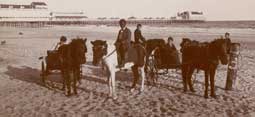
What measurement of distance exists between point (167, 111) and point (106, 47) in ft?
8.78

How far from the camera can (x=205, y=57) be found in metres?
11.7

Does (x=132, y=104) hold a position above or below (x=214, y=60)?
below

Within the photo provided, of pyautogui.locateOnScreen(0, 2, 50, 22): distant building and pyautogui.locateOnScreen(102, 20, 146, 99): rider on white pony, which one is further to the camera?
pyautogui.locateOnScreen(0, 2, 50, 22): distant building

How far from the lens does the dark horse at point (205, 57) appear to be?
11359 mm

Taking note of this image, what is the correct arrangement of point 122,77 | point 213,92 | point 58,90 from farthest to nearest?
point 122,77 → point 58,90 → point 213,92

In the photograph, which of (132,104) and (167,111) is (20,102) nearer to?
(132,104)

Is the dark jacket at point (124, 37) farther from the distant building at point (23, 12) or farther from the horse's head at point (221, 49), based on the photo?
the distant building at point (23, 12)

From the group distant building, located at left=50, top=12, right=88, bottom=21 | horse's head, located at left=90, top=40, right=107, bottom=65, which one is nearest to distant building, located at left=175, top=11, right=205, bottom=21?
distant building, located at left=50, top=12, right=88, bottom=21

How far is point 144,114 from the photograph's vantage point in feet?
32.5

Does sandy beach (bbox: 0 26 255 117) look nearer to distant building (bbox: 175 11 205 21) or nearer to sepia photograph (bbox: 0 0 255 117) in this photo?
sepia photograph (bbox: 0 0 255 117)

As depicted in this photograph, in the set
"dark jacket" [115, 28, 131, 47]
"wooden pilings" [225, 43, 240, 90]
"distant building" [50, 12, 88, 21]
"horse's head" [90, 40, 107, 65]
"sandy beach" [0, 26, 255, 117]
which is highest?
"distant building" [50, 12, 88, 21]

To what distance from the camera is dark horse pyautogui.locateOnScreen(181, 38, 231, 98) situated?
11.4m

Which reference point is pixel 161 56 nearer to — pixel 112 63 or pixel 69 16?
pixel 112 63

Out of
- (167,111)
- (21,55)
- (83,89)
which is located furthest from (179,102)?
(21,55)
